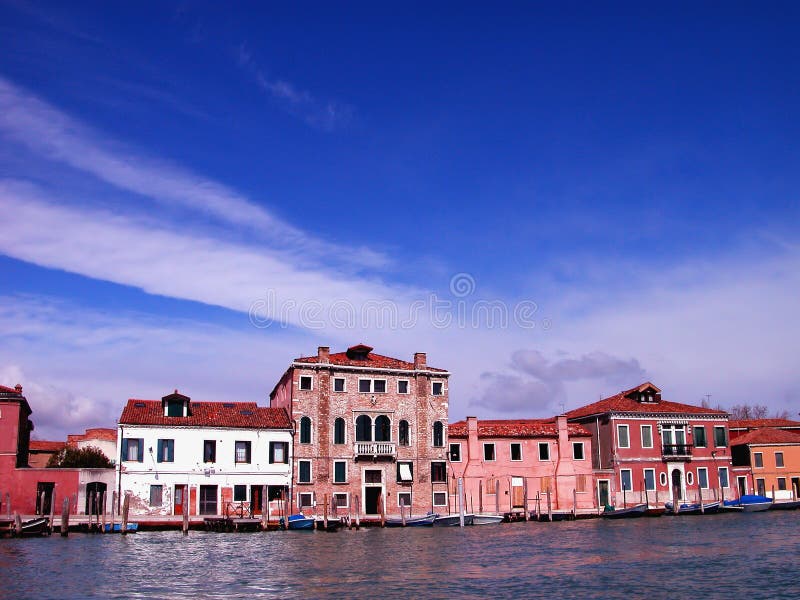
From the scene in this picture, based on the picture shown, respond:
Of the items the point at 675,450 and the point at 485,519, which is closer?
the point at 485,519

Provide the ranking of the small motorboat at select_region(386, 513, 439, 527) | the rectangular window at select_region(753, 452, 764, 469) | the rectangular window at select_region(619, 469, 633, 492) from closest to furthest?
the small motorboat at select_region(386, 513, 439, 527) < the rectangular window at select_region(619, 469, 633, 492) < the rectangular window at select_region(753, 452, 764, 469)

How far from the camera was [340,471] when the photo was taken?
1941 inches

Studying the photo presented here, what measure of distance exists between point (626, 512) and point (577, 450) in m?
5.65

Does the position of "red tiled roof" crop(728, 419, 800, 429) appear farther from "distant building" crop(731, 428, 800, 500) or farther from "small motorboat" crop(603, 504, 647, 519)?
"small motorboat" crop(603, 504, 647, 519)

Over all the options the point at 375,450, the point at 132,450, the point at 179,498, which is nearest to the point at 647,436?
the point at 375,450

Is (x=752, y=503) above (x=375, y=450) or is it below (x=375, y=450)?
below

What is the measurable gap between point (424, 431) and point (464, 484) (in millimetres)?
4162

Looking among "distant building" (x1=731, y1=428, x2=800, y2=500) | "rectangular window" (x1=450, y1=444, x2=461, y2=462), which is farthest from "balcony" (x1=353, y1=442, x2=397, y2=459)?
"distant building" (x1=731, y1=428, x2=800, y2=500)

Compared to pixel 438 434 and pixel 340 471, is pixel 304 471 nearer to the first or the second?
pixel 340 471

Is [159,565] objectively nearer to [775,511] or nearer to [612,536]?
[612,536]

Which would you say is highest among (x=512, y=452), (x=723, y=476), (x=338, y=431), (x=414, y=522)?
(x=338, y=431)

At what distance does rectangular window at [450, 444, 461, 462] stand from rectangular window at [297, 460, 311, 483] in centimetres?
896

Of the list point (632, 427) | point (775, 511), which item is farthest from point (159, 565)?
point (775, 511)

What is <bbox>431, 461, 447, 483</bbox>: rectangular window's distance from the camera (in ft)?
167
